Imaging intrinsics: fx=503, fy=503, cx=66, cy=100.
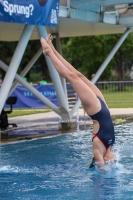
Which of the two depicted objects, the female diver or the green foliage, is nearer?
the female diver

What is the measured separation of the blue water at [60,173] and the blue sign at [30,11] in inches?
130

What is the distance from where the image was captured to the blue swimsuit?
890 cm

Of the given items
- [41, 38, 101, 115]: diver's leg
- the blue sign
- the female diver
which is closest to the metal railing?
the blue sign

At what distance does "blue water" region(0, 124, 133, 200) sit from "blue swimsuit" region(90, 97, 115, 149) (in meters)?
0.68

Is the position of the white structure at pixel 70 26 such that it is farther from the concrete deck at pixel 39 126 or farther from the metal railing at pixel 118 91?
the metal railing at pixel 118 91

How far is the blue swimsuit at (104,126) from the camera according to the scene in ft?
29.2

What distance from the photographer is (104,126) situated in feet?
29.5

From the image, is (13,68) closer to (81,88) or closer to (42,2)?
(42,2)

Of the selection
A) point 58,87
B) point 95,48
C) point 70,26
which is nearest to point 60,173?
point 58,87

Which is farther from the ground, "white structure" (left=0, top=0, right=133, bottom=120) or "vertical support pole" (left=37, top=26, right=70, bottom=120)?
"white structure" (left=0, top=0, right=133, bottom=120)

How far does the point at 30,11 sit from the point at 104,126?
529 centimetres

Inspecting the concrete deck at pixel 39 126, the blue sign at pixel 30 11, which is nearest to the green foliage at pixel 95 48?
the concrete deck at pixel 39 126

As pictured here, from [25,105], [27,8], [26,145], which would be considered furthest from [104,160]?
[25,105]

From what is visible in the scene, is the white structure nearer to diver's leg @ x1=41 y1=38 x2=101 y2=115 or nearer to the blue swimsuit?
diver's leg @ x1=41 y1=38 x2=101 y2=115
